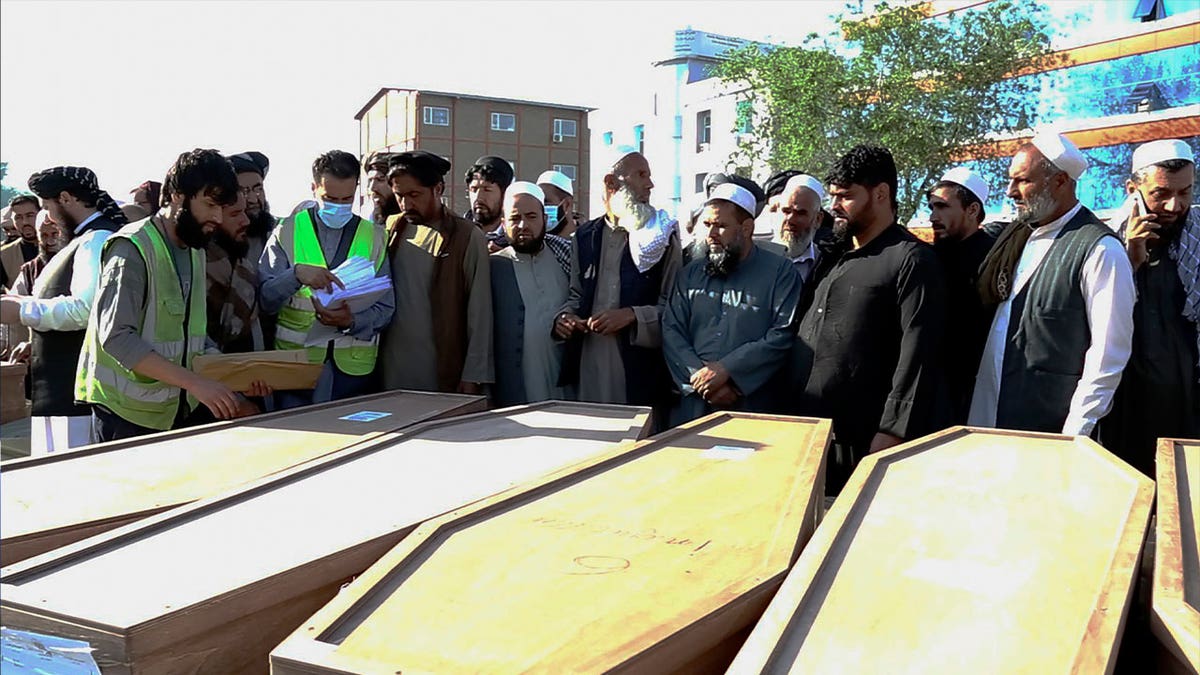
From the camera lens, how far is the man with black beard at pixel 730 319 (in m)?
3.74

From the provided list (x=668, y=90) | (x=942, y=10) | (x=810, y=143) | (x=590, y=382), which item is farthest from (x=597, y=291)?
(x=668, y=90)


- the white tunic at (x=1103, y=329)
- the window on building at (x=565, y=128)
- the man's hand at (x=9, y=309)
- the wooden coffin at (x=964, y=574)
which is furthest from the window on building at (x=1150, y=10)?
the man's hand at (x=9, y=309)

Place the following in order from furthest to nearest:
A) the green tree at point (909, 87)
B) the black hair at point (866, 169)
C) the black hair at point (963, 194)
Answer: the green tree at point (909, 87) < the black hair at point (963, 194) < the black hair at point (866, 169)

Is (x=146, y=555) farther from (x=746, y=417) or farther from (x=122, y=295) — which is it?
(x=746, y=417)

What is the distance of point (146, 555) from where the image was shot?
1.70m

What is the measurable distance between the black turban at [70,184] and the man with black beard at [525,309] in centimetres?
173

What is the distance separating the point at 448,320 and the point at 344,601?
9.09ft

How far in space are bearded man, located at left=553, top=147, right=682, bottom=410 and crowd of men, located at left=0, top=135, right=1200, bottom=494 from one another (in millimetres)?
11

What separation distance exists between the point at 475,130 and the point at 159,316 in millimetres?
23972

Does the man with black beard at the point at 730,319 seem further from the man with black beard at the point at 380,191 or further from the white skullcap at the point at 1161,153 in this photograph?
the man with black beard at the point at 380,191

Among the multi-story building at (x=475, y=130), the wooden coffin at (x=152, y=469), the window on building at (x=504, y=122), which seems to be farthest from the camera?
the window on building at (x=504, y=122)

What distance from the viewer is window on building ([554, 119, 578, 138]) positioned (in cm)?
2819

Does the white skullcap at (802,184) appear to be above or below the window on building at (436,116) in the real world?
below

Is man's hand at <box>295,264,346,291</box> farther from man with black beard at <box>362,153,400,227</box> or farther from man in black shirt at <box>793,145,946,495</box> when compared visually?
man in black shirt at <box>793,145,946,495</box>
